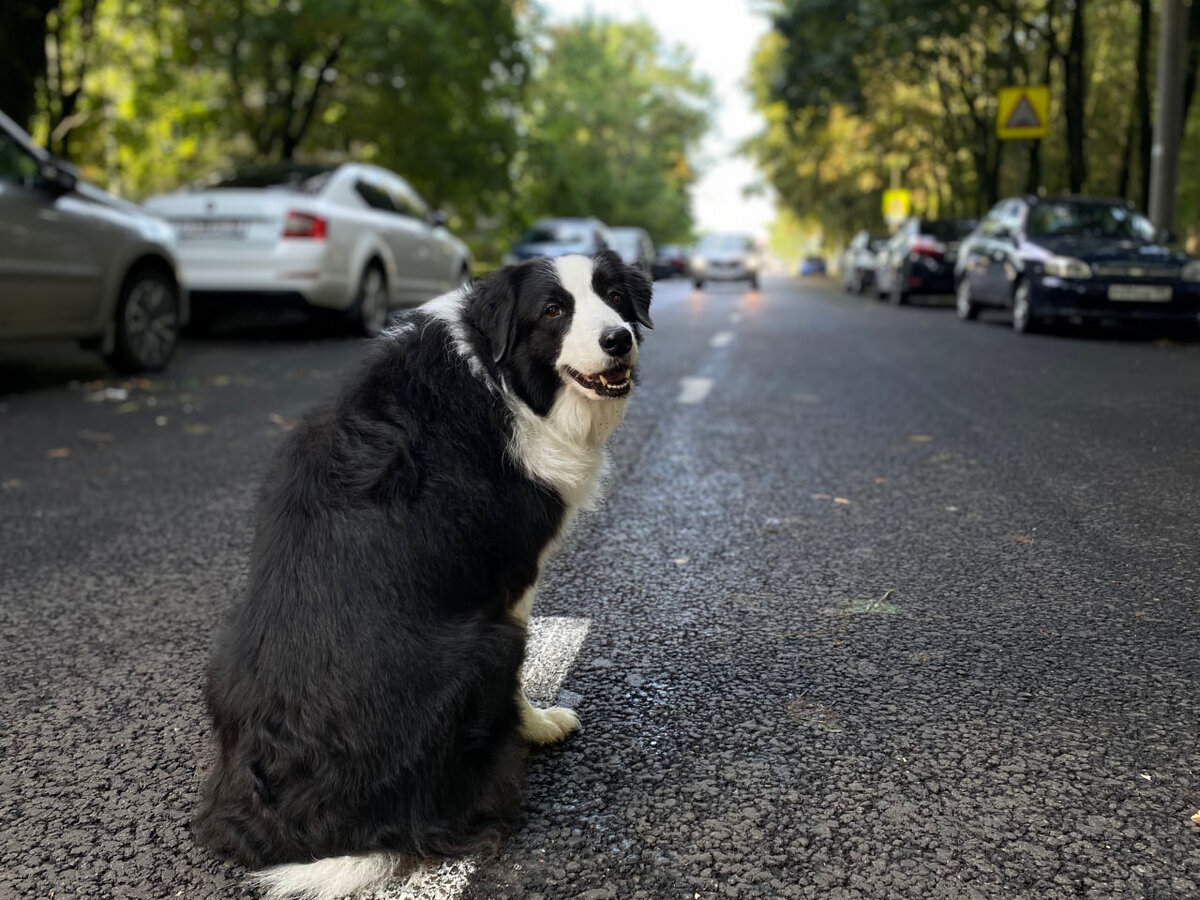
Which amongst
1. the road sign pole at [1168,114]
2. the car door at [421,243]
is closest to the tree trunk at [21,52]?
the car door at [421,243]

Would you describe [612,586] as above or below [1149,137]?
below

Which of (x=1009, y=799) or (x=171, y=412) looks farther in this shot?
(x=171, y=412)

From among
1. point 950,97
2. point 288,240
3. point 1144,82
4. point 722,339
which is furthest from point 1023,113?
point 950,97

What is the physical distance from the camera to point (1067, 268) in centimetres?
1358

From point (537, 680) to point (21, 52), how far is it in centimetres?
1336

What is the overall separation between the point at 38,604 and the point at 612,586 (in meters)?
2.04

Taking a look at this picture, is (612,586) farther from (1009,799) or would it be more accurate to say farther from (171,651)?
(1009,799)

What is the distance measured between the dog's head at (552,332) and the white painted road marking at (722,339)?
36.4ft

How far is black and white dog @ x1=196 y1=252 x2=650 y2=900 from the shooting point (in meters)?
2.09

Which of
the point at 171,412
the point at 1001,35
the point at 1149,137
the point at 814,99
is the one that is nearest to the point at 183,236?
the point at 171,412

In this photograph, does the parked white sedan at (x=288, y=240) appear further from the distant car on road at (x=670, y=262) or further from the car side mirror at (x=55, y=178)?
the distant car on road at (x=670, y=262)

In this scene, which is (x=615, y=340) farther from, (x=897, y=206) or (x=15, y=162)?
(x=897, y=206)

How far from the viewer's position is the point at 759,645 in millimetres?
3426

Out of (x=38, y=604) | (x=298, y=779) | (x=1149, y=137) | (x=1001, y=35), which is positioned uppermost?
(x=1001, y=35)
